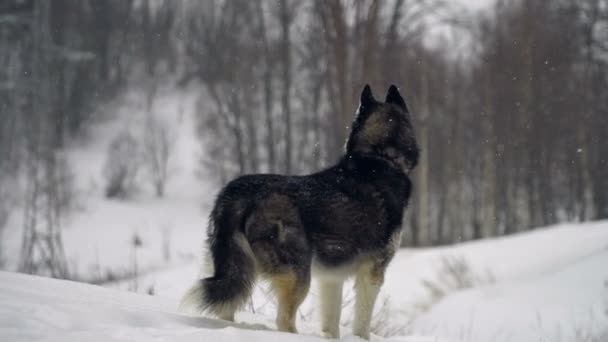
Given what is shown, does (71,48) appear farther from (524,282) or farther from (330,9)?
(524,282)

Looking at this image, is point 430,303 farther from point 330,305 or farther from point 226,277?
point 226,277

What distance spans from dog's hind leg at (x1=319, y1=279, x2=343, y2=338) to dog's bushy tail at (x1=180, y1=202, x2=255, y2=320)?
2.97 ft

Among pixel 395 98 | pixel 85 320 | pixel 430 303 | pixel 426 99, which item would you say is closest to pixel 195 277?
pixel 430 303

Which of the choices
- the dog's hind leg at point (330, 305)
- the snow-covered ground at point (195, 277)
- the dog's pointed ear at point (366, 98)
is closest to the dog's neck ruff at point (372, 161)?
the dog's pointed ear at point (366, 98)

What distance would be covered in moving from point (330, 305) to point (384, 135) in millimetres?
1539

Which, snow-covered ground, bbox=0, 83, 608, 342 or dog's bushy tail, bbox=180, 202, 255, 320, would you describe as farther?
dog's bushy tail, bbox=180, 202, 255, 320

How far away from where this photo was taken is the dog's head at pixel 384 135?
14.7ft

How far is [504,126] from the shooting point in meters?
25.0

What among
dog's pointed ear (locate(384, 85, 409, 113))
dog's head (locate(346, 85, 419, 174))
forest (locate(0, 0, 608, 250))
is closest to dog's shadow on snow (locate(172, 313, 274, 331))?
dog's head (locate(346, 85, 419, 174))

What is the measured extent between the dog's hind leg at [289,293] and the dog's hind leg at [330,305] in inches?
23.9

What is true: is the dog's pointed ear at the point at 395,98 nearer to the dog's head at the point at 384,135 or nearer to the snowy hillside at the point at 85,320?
the dog's head at the point at 384,135

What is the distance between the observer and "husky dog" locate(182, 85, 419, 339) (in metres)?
3.44

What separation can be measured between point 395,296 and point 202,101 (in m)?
23.4

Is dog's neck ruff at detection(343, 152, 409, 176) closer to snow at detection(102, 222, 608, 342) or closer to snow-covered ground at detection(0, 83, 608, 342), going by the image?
snow-covered ground at detection(0, 83, 608, 342)
